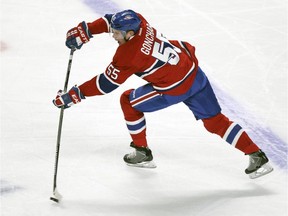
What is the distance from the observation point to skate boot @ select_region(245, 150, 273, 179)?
4289 millimetres

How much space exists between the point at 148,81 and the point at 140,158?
0.54m

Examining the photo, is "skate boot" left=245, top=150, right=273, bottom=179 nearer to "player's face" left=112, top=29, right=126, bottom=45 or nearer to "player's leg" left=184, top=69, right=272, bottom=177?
"player's leg" left=184, top=69, right=272, bottom=177

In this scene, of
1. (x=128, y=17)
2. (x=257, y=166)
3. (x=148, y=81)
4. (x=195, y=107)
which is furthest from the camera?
(x=257, y=166)

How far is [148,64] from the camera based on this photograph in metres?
3.91

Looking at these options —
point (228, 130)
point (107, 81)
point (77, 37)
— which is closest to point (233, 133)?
point (228, 130)

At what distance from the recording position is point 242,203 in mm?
4074

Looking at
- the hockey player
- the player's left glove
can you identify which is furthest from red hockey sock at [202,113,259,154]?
the player's left glove

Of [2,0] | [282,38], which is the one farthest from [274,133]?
[2,0]

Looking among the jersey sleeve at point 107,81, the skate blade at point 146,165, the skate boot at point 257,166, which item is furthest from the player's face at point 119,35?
the skate boot at point 257,166

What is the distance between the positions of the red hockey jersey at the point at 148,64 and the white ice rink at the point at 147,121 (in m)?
0.56

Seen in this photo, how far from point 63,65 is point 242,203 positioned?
180 cm

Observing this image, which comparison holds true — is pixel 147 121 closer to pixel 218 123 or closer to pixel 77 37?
pixel 218 123

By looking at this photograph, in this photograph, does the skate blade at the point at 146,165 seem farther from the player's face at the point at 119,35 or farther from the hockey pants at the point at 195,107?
the player's face at the point at 119,35

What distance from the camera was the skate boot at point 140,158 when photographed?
4.32 metres
